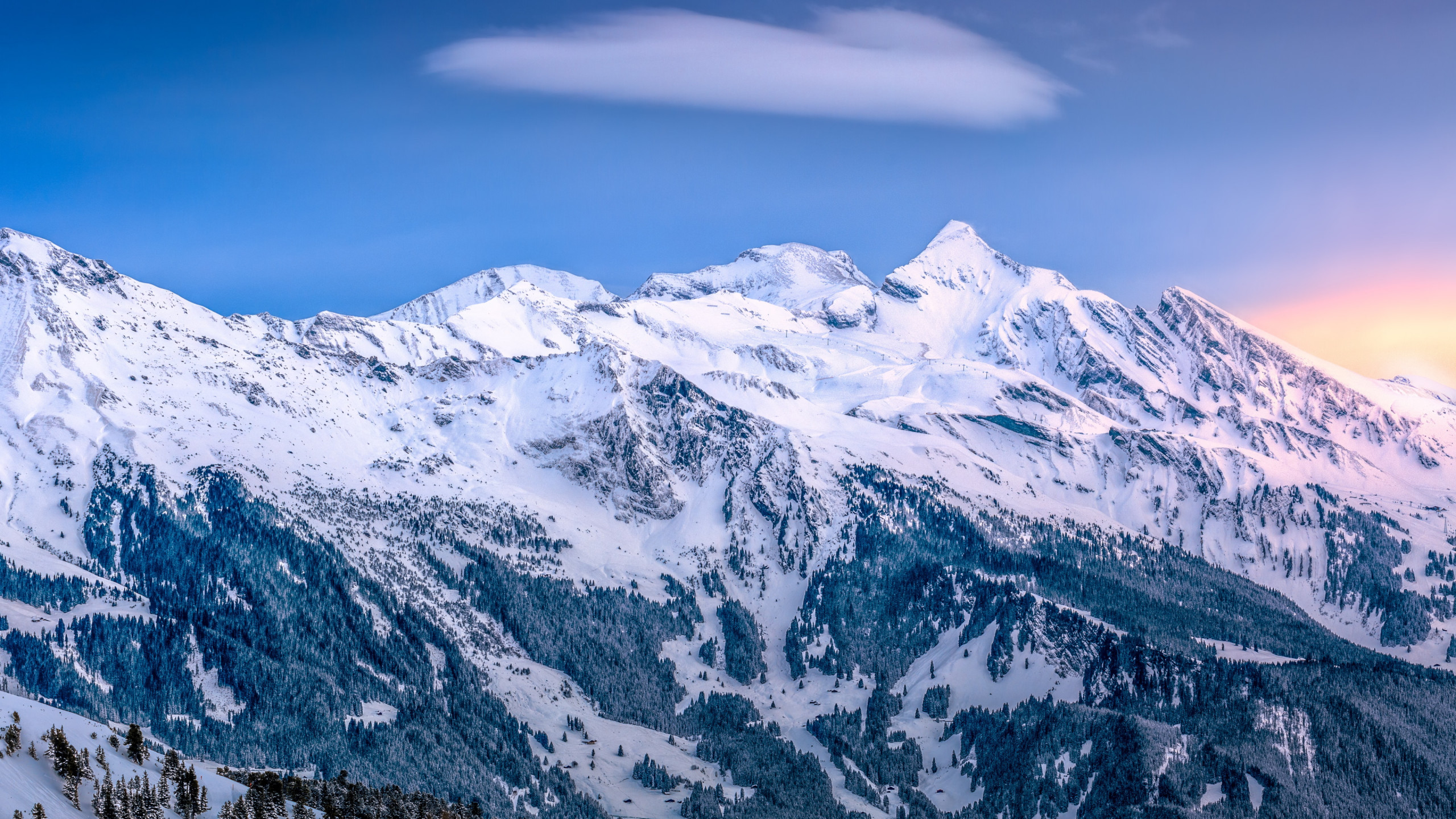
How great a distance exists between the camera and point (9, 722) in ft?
620

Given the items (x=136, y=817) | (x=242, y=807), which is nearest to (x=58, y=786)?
(x=136, y=817)

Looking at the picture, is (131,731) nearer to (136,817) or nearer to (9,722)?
(9,722)

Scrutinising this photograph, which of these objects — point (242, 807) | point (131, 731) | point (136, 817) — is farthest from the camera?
point (131, 731)

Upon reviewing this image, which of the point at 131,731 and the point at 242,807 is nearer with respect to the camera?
the point at 242,807

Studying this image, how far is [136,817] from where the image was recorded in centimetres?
17275

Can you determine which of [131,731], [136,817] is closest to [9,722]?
[131,731]

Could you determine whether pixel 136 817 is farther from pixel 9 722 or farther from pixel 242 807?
pixel 9 722

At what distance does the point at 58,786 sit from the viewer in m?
176

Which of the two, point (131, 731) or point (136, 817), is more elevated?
point (131, 731)

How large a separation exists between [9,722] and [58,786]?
2003cm

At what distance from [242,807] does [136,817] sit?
16.9 metres

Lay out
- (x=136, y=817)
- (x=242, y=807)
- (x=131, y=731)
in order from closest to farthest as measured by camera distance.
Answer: (x=136, y=817)
(x=242, y=807)
(x=131, y=731)

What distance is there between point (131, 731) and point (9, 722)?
55.8 feet

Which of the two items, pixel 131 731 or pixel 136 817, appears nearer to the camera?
pixel 136 817
